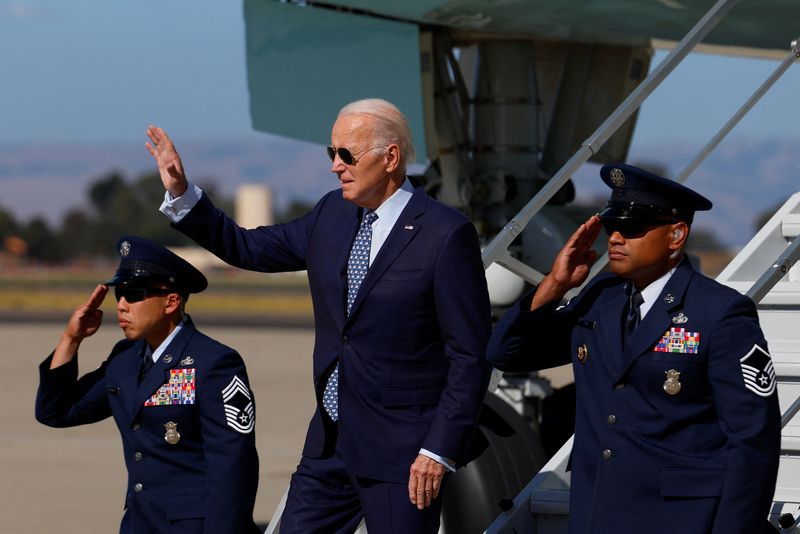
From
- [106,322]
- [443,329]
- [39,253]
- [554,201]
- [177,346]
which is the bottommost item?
Result: [39,253]

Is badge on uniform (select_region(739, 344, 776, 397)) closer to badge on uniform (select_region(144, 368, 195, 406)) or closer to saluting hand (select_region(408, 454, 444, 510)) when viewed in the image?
saluting hand (select_region(408, 454, 444, 510))

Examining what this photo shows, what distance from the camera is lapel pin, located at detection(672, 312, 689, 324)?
3719 mm

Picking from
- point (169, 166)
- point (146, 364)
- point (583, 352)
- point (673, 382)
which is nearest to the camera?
point (673, 382)

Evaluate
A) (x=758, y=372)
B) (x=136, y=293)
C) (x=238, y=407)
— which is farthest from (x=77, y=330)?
(x=758, y=372)

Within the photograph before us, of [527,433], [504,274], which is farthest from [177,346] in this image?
[504,274]

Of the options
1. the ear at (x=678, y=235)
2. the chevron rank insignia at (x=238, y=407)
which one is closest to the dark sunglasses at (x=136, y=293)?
the chevron rank insignia at (x=238, y=407)

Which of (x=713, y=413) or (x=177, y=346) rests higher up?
(x=713, y=413)

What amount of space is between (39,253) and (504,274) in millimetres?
107235

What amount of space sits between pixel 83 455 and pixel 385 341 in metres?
8.58

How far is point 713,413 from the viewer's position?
3.68m

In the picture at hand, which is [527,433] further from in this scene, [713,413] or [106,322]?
[106,322]

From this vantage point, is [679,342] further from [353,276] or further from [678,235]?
[353,276]

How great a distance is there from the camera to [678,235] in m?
3.84

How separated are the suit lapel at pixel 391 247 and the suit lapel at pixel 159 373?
68 centimetres
